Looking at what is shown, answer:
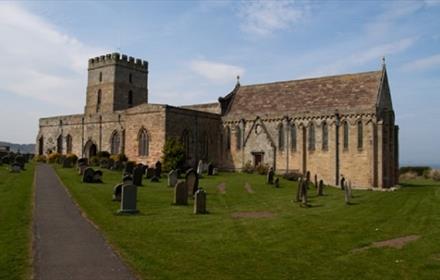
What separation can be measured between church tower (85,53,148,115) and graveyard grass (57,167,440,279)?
34558 millimetres

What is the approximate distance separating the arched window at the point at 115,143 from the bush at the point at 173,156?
974 centimetres

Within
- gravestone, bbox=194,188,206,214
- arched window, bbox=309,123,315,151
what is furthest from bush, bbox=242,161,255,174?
gravestone, bbox=194,188,206,214

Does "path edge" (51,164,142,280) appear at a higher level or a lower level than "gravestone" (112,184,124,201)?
lower

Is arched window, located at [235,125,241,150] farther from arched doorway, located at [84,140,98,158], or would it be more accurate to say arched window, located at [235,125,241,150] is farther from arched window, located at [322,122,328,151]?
arched doorway, located at [84,140,98,158]

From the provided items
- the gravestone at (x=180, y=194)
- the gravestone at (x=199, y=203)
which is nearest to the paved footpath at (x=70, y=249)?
the gravestone at (x=199, y=203)

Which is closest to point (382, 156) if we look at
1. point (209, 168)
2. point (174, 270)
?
point (209, 168)

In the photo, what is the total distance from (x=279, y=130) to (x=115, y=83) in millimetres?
23201

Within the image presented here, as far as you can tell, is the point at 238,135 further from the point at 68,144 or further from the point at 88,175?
the point at 88,175

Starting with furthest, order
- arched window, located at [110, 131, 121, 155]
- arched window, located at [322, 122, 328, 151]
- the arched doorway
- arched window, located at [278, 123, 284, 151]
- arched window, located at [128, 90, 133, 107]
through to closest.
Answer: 1. arched window, located at [128, 90, 133, 107]
2. the arched doorway
3. arched window, located at [110, 131, 121, 155]
4. arched window, located at [278, 123, 284, 151]
5. arched window, located at [322, 122, 328, 151]

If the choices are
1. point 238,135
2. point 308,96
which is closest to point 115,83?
point 238,135

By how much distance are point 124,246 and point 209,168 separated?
2598cm

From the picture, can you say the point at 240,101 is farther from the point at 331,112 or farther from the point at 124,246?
the point at 124,246

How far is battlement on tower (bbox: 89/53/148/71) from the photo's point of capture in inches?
2185

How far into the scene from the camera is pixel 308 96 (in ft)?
137
